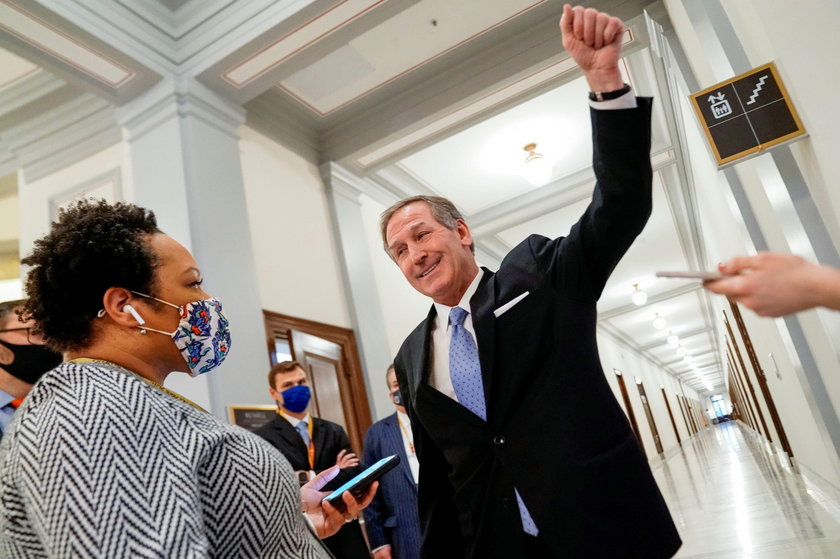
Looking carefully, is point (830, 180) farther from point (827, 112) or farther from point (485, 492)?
point (485, 492)

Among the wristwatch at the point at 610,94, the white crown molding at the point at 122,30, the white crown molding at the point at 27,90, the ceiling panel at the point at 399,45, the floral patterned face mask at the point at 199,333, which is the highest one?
the white crown molding at the point at 27,90

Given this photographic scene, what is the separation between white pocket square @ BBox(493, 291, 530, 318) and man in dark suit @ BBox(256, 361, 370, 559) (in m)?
1.95

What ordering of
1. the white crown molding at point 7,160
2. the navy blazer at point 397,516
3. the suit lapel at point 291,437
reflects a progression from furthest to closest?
the white crown molding at point 7,160 < the suit lapel at point 291,437 < the navy blazer at point 397,516

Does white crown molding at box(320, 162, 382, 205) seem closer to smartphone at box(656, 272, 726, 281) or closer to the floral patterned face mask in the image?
the floral patterned face mask

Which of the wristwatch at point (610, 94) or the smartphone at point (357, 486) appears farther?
the smartphone at point (357, 486)

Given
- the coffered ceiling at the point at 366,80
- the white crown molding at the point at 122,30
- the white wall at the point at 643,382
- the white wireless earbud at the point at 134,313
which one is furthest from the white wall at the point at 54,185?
the white wall at the point at 643,382

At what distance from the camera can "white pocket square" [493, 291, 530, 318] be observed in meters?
1.52

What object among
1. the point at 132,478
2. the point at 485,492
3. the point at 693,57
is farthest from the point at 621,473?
the point at 693,57

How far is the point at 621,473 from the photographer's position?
1.33 m

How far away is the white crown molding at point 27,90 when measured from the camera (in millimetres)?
5254

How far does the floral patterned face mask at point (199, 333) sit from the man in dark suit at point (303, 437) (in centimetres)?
183

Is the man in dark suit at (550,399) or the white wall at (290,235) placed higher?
the white wall at (290,235)

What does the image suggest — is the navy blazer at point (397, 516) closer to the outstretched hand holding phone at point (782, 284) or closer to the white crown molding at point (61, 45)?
the outstretched hand holding phone at point (782, 284)

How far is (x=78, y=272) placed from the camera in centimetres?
127
